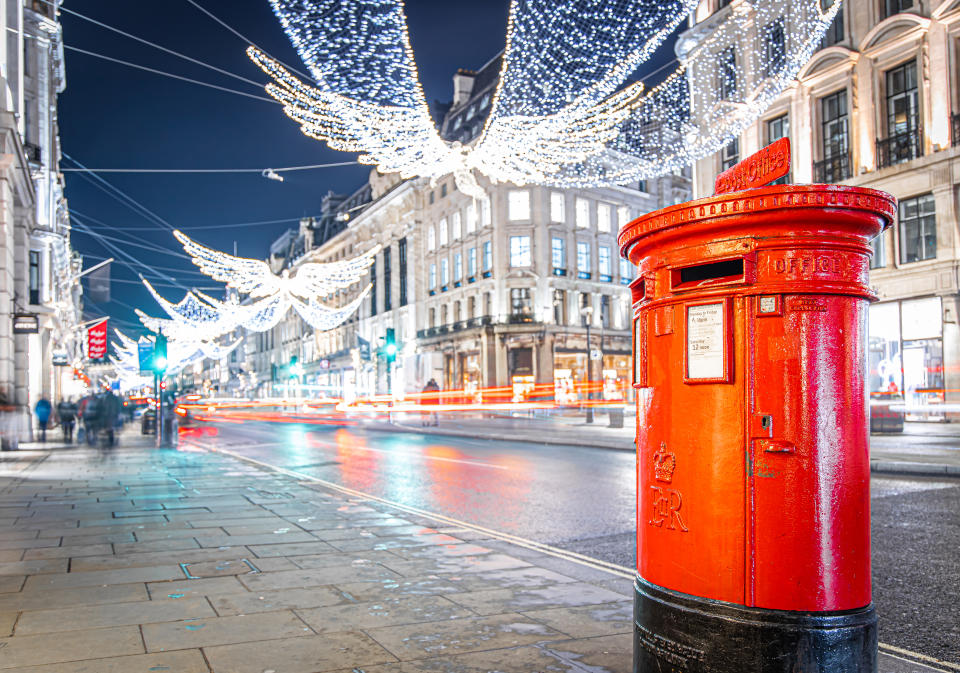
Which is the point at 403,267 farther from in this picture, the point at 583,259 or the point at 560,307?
the point at 560,307

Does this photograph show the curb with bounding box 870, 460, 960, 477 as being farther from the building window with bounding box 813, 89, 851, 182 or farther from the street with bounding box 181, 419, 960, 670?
the building window with bounding box 813, 89, 851, 182

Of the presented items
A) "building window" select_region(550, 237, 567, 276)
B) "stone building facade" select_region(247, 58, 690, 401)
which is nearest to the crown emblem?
"stone building facade" select_region(247, 58, 690, 401)

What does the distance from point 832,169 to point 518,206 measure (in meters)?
25.8

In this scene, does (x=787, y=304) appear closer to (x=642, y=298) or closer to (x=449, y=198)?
(x=642, y=298)

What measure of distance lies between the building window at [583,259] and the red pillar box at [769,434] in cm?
5130

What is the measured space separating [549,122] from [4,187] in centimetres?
1377

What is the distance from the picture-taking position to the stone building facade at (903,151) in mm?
24703

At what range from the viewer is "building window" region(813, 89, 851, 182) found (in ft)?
93.6

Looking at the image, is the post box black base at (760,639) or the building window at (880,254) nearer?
the post box black base at (760,639)

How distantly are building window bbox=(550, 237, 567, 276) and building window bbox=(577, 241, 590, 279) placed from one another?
132 centimetres

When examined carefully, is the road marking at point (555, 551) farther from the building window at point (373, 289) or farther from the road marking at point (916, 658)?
the building window at point (373, 289)

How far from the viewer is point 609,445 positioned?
19.4 metres

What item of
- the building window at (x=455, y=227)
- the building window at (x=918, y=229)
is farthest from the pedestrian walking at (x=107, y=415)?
the building window at (x=455, y=227)

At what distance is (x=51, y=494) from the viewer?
35.7ft
